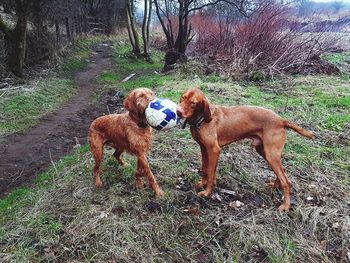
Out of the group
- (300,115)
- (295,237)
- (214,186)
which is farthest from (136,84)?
(295,237)

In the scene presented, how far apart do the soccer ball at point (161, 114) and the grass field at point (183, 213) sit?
1086 millimetres

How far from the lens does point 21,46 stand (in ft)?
40.2

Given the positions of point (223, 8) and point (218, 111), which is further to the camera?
point (223, 8)

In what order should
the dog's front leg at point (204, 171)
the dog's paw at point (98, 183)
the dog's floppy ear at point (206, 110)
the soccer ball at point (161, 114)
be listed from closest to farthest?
the soccer ball at point (161, 114), the dog's floppy ear at point (206, 110), the dog's front leg at point (204, 171), the dog's paw at point (98, 183)

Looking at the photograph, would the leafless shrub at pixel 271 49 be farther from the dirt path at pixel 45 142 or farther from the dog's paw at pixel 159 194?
the dog's paw at pixel 159 194

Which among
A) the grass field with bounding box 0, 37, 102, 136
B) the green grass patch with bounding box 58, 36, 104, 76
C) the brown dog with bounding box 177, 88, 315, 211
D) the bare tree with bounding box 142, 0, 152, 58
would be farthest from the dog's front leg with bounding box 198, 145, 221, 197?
the bare tree with bounding box 142, 0, 152, 58

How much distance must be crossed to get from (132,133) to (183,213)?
1.16 m

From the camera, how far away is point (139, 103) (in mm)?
4281

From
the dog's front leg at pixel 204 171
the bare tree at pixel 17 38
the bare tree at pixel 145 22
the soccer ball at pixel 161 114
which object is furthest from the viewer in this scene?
the bare tree at pixel 145 22

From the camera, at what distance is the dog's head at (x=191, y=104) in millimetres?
4098

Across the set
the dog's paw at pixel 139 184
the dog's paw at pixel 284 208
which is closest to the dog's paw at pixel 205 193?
the dog's paw at pixel 139 184

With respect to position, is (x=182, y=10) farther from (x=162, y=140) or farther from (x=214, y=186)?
(x=214, y=186)

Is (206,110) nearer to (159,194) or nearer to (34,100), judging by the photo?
(159,194)

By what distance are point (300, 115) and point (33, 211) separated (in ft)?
19.5
